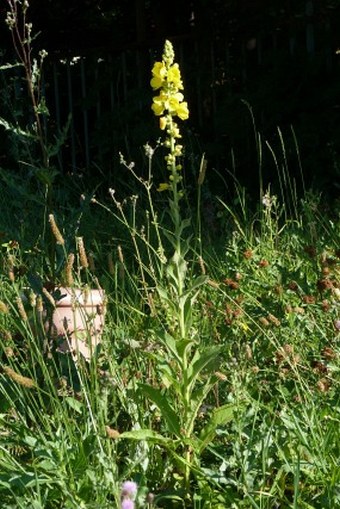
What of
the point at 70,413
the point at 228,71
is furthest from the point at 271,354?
the point at 228,71

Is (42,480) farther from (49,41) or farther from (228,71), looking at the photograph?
(49,41)

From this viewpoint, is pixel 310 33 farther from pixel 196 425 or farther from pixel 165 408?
pixel 165 408

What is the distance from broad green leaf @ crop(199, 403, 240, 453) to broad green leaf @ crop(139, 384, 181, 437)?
59 millimetres

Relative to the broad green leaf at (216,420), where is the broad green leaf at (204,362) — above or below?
above

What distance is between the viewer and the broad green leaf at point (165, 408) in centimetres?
218

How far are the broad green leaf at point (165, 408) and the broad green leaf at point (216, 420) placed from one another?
6 cm

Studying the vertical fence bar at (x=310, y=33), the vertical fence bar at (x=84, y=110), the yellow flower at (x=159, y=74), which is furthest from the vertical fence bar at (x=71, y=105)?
the yellow flower at (x=159, y=74)

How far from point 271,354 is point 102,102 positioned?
20.2 ft

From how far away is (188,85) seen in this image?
24.3 ft

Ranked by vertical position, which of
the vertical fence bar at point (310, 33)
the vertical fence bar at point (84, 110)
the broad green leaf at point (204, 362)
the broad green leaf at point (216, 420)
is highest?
the vertical fence bar at point (310, 33)

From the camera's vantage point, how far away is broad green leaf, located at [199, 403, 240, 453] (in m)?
2.20

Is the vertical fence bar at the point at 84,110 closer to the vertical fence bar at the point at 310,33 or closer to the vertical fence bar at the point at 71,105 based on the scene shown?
the vertical fence bar at the point at 71,105

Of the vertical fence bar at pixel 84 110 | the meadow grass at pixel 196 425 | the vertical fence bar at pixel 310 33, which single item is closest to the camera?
the meadow grass at pixel 196 425

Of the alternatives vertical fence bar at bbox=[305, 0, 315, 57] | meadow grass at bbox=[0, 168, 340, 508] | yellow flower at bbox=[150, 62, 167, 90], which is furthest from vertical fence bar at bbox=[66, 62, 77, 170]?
yellow flower at bbox=[150, 62, 167, 90]
